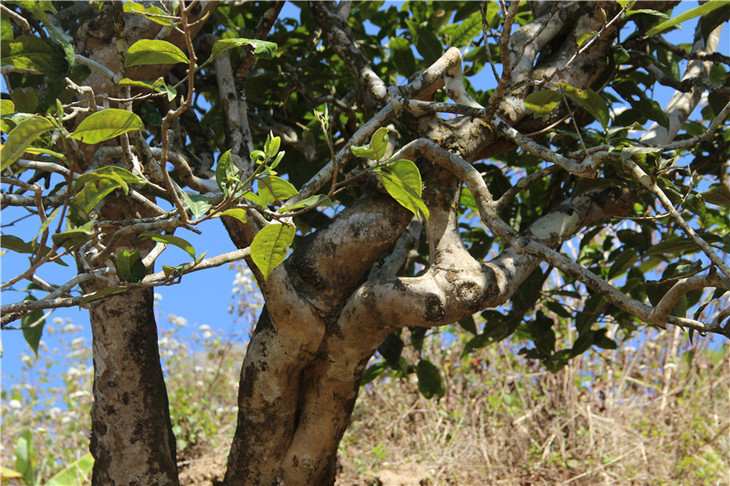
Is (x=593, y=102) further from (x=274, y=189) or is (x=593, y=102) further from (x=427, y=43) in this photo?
(x=274, y=189)

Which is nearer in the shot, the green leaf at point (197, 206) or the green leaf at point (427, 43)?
the green leaf at point (197, 206)

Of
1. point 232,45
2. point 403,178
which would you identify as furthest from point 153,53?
point 403,178

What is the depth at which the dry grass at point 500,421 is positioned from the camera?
10.9ft

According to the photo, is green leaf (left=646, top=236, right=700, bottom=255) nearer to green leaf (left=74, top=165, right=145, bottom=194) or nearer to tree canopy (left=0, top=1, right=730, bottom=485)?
tree canopy (left=0, top=1, right=730, bottom=485)

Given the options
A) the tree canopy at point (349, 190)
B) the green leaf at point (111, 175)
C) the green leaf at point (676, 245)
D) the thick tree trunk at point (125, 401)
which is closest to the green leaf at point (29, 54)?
the tree canopy at point (349, 190)

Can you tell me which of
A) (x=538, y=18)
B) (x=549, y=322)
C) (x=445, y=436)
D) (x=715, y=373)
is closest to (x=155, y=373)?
(x=549, y=322)

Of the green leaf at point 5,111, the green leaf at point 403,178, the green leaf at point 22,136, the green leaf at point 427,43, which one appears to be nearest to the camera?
the green leaf at point 22,136

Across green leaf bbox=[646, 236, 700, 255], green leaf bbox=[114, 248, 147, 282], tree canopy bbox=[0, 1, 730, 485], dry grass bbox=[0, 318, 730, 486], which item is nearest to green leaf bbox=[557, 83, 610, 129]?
tree canopy bbox=[0, 1, 730, 485]

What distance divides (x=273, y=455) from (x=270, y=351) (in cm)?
34

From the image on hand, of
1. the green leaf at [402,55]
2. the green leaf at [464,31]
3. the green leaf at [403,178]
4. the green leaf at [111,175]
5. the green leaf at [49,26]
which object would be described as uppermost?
the green leaf at [464,31]

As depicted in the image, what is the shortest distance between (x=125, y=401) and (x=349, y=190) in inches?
39.7

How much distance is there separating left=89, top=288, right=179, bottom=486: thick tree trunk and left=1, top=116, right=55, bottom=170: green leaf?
3.32ft

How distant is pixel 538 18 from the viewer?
208cm

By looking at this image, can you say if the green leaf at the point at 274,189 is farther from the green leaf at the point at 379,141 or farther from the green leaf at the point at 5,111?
the green leaf at the point at 5,111
